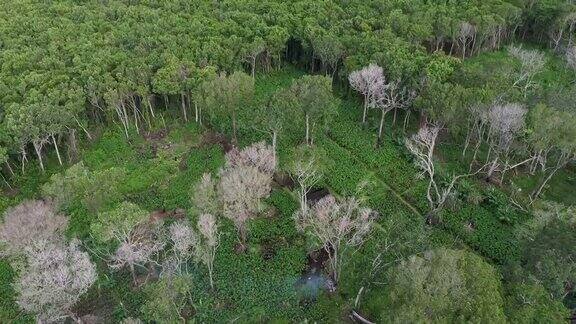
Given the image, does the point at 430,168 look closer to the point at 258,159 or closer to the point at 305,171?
the point at 305,171

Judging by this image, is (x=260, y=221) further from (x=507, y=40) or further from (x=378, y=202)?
(x=507, y=40)

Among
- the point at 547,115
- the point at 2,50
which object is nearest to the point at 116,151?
the point at 2,50

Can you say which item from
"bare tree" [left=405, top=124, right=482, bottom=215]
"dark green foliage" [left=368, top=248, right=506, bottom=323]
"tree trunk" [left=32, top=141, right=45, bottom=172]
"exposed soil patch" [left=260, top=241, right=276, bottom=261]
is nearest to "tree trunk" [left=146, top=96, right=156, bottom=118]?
"tree trunk" [left=32, top=141, right=45, bottom=172]

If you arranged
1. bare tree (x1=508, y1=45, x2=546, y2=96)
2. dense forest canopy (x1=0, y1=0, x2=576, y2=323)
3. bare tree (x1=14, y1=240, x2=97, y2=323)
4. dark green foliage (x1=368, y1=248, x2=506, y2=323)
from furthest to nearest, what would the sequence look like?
bare tree (x1=508, y1=45, x2=546, y2=96)
dense forest canopy (x1=0, y1=0, x2=576, y2=323)
bare tree (x1=14, y1=240, x2=97, y2=323)
dark green foliage (x1=368, y1=248, x2=506, y2=323)

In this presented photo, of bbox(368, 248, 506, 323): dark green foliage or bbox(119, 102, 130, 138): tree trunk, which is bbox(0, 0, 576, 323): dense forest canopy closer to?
bbox(368, 248, 506, 323): dark green foliage

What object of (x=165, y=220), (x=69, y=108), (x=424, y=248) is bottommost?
(x=165, y=220)

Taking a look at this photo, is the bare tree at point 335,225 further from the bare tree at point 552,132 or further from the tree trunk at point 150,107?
the tree trunk at point 150,107
